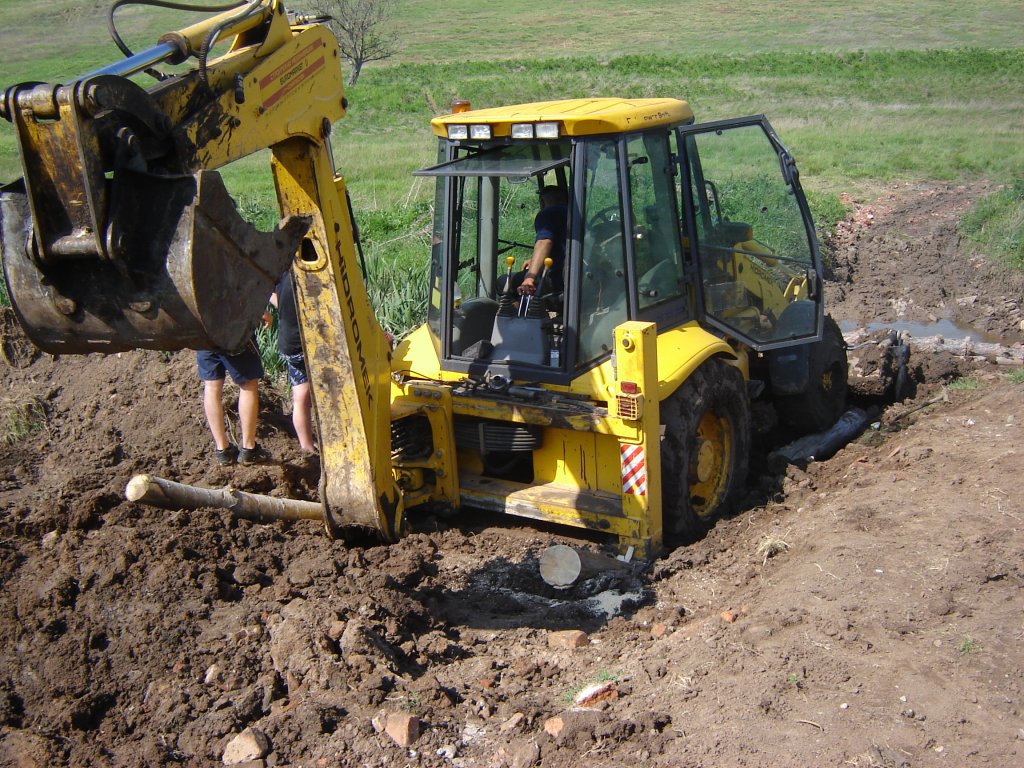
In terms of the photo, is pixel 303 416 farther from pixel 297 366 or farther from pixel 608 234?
pixel 608 234

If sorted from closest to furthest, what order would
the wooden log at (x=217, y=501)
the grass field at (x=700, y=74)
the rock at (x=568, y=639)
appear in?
the rock at (x=568, y=639) → the wooden log at (x=217, y=501) → the grass field at (x=700, y=74)

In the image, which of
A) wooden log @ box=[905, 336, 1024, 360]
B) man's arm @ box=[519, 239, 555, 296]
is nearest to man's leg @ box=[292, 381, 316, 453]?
man's arm @ box=[519, 239, 555, 296]

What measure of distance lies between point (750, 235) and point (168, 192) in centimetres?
414

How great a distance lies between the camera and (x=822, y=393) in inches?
303

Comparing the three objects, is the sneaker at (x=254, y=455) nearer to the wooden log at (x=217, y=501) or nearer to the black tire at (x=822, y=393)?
the wooden log at (x=217, y=501)

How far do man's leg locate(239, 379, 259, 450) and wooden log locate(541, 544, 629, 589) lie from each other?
2.31 m

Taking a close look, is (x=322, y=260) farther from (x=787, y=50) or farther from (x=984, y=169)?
(x=787, y=50)

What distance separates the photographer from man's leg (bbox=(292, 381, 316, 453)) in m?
7.04

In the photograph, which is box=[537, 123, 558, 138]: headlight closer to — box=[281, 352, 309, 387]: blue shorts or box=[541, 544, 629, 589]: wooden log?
box=[541, 544, 629, 589]: wooden log

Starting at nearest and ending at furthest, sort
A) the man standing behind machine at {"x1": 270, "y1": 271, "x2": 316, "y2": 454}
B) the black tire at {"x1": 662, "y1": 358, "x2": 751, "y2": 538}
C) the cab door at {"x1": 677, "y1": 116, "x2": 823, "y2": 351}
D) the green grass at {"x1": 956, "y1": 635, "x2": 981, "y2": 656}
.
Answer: the green grass at {"x1": 956, "y1": 635, "x2": 981, "y2": 656} < the black tire at {"x1": 662, "y1": 358, "x2": 751, "y2": 538} < the cab door at {"x1": 677, "y1": 116, "x2": 823, "y2": 351} < the man standing behind machine at {"x1": 270, "y1": 271, "x2": 316, "y2": 454}

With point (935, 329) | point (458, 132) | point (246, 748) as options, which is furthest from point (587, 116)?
→ point (935, 329)

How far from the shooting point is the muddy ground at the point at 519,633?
3.93 metres

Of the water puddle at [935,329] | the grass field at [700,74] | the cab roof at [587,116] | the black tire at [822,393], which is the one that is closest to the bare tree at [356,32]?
the grass field at [700,74]

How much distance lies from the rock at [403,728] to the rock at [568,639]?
112cm
